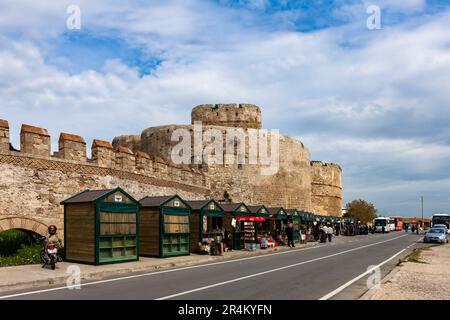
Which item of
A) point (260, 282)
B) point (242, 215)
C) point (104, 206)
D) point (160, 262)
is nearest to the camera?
point (260, 282)

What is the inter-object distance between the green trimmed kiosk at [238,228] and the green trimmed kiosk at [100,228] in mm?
9276

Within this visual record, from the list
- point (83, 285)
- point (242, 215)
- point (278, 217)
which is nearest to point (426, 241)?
point (278, 217)

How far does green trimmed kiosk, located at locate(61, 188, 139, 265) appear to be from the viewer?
675 inches

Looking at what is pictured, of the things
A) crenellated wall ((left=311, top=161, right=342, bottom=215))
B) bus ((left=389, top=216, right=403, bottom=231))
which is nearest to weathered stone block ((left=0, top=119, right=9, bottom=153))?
crenellated wall ((left=311, top=161, right=342, bottom=215))

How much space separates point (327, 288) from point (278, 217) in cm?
2026

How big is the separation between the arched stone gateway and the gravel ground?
41.7 feet

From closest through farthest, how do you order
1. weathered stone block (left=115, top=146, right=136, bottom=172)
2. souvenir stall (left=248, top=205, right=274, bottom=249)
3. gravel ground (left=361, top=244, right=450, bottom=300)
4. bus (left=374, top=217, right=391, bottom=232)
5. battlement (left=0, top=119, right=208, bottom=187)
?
gravel ground (left=361, top=244, right=450, bottom=300) → battlement (left=0, top=119, right=208, bottom=187) → weathered stone block (left=115, top=146, right=136, bottom=172) → souvenir stall (left=248, top=205, right=274, bottom=249) → bus (left=374, top=217, right=391, bottom=232)

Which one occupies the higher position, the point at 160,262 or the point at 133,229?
the point at 133,229

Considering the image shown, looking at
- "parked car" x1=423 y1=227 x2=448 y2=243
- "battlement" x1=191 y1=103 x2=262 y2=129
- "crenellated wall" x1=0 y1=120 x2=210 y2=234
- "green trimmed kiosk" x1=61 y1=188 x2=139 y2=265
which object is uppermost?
"battlement" x1=191 y1=103 x2=262 y2=129

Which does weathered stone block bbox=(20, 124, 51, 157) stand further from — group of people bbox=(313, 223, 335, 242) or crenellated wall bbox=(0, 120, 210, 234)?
group of people bbox=(313, 223, 335, 242)

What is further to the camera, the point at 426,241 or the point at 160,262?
the point at 426,241

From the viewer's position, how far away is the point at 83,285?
12750 mm

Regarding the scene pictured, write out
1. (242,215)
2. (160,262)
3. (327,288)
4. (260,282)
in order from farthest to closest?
1. (242,215)
2. (160,262)
3. (260,282)
4. (327,288)

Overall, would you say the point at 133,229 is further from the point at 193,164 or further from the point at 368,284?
the point at 193,164
